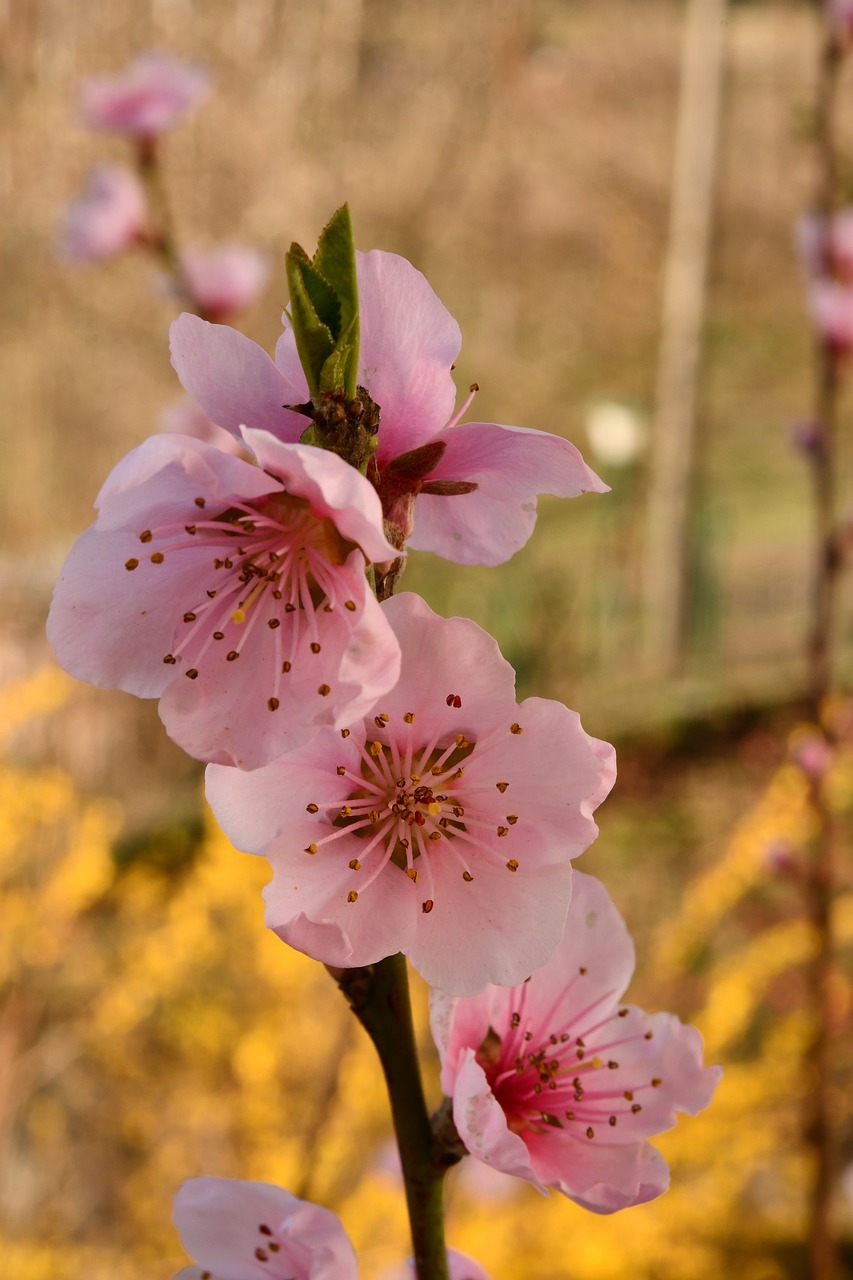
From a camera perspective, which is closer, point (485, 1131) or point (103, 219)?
point (485, 1131)

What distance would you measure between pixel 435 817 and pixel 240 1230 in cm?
27

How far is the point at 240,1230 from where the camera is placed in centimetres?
65

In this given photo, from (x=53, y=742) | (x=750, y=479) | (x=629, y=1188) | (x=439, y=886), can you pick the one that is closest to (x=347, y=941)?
(x=439, y=886)

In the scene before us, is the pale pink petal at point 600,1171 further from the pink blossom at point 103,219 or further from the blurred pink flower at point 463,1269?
the pink blossom at point 103,219

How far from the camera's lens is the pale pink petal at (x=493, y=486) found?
0.57 meters

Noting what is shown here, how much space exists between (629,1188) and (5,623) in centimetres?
349

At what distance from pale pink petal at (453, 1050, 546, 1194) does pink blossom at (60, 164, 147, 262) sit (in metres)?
2.02

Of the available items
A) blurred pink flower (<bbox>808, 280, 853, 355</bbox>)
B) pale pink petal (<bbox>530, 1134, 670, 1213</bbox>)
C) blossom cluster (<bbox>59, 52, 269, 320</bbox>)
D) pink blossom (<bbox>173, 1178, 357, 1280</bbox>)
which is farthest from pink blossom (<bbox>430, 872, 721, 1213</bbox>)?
blurred pink flower (<bbox>808, 280, 853, 355</bbox>)

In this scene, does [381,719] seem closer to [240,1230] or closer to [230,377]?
[230,377]

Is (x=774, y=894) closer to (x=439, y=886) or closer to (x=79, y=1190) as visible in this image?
(x=79, y=1190)

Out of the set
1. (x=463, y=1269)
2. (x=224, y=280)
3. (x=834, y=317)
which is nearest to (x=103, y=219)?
(x=224, y=280)

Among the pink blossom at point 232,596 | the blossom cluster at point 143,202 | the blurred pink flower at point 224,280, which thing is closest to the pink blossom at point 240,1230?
the pink blossom at point 232,596

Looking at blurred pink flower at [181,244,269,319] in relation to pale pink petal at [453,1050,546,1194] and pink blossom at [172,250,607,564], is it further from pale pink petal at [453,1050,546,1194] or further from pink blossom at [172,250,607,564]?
pale pink petal at [453,1050,546,1194]

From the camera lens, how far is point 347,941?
0.52 m
